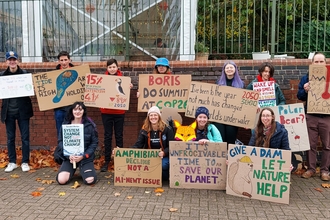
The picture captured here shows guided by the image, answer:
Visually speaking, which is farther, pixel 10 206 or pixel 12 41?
pixel 12 41

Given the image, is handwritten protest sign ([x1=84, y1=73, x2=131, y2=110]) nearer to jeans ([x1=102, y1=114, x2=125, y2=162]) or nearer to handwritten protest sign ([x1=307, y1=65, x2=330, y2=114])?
jeans ([x1=102, y1=114, x2=125, y2=162])

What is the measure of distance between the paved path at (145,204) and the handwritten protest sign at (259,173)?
0.38ft

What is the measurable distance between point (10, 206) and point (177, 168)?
226 centimetres

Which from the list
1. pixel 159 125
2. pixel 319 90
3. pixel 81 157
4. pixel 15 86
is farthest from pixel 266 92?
pixel 15 86

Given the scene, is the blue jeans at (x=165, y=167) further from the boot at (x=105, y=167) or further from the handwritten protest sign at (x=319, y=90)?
the handwritten protest sign at (x=319, y=90)

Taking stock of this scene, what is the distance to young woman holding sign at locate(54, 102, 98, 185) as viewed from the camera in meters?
5.54

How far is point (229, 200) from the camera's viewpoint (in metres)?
4.84

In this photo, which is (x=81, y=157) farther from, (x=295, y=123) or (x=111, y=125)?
(x=295, y=123)

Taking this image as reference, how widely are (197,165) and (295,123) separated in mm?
1798

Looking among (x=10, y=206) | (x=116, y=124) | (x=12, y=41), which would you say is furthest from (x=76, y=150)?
(x=12, y=41)

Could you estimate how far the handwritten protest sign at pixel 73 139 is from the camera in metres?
5.64

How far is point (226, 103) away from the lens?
230 inches

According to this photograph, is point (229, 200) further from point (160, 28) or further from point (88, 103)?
point (160, 28)

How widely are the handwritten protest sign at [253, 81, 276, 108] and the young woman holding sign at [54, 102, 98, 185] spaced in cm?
269
